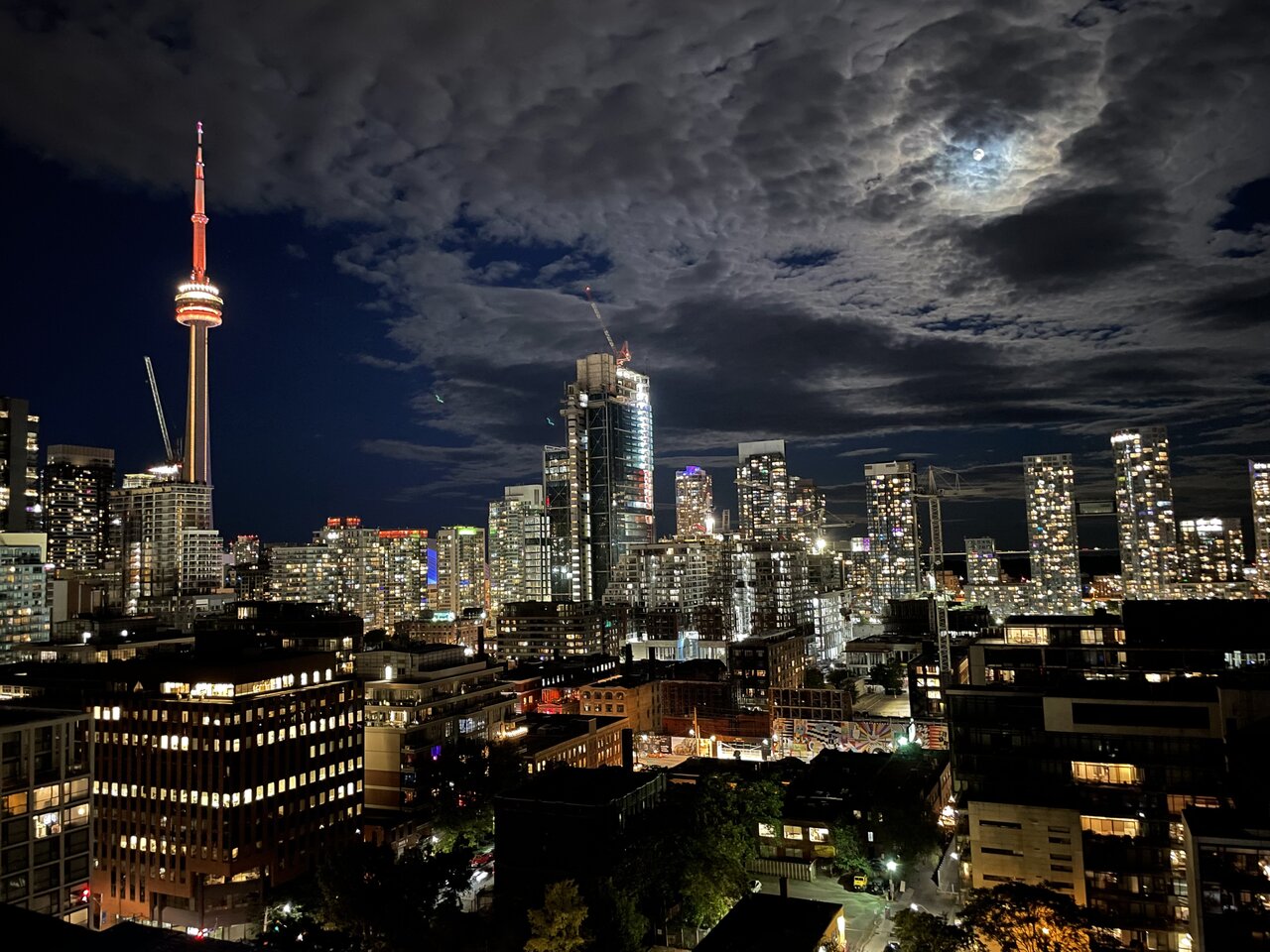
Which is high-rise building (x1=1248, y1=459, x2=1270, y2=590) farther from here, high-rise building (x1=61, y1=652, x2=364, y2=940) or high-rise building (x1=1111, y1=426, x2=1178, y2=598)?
high-rise building (x1=61, y1=652, x2=364, y2=940)

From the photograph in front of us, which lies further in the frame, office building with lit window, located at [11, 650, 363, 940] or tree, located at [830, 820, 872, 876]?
office building with lit window, located at [11, 650, 363, 940]

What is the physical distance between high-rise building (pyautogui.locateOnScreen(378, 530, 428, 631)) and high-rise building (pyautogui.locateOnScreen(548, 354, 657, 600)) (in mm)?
34277

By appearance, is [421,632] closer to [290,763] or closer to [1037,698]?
[290,763]

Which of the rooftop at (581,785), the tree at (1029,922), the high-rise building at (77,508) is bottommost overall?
the tree at (1029,922)

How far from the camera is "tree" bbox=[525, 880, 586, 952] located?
29.6 metres

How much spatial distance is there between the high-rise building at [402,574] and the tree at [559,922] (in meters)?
160

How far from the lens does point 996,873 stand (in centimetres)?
3584

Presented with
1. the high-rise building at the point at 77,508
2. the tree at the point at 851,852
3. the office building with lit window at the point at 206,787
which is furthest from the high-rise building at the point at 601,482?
the tree at the point at 851,852

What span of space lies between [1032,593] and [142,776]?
548 ft

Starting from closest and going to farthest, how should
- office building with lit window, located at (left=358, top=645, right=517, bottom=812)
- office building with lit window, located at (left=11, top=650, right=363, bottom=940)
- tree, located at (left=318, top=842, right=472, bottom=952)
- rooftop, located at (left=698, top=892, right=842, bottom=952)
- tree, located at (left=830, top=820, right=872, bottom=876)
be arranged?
rooftop, located at (left=698, top=892, right=842, bottom=952)
tree, located at (left=318, top=842, right=472, bottom=952)
tree, located at (left=830, top=820, right=872, bottom=876)
office building with lit window, located at (left=11, top=650, right=363, bottom=940)
office building with lit window, located at (left=358, top=645, right=517, bottom=812)

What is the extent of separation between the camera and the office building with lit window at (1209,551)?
161 metres

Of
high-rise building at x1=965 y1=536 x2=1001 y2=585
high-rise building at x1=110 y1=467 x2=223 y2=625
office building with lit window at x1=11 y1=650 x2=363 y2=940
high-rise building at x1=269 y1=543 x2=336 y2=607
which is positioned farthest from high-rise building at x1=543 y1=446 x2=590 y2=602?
office building with lit window at x1=11 y1=650 x2=363 y2=940

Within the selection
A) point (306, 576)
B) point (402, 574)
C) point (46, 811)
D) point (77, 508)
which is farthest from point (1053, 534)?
point (77, 508)

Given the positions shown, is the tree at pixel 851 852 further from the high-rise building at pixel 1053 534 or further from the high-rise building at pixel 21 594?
the high-rise building at pixel 1053 534
